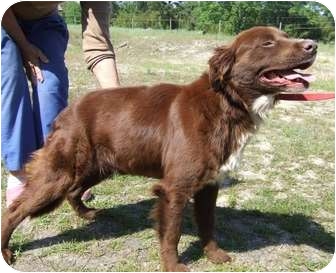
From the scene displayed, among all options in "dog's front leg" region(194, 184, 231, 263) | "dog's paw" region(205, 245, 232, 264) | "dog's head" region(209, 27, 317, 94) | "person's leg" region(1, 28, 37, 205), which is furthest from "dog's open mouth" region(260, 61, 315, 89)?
"person's leg" region(1, 28, 37, 205)

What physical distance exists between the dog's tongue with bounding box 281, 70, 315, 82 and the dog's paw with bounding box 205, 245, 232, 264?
151 centimetres

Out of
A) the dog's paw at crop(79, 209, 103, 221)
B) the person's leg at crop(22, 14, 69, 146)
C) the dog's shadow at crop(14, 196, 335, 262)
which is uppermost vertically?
the person's leg at crop(22, 14, 69, 146)

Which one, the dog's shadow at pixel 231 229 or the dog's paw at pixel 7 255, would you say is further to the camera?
the dog's shadow at pixel 231 229

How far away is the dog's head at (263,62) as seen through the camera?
3.59 metres

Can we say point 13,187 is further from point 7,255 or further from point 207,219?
point 207,219

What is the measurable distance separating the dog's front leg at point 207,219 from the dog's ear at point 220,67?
2.87 ft

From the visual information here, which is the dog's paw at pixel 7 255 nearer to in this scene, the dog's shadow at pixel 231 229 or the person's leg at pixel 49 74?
the dog's shadow at pixel 231 229

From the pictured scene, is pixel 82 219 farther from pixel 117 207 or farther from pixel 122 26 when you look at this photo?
pixel 122 26

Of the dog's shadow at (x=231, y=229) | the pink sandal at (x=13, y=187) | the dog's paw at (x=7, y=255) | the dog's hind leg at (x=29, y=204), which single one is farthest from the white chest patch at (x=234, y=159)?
the pink sandal at (x=13, y=187)

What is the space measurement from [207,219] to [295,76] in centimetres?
138

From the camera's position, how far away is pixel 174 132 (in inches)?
147

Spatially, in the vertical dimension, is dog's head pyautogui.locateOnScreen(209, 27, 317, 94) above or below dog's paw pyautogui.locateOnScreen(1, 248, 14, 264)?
above

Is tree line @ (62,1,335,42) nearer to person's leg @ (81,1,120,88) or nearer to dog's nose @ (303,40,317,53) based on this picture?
person's leg @ (81,1,120,88)

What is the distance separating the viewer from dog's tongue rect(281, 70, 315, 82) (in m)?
3.64
